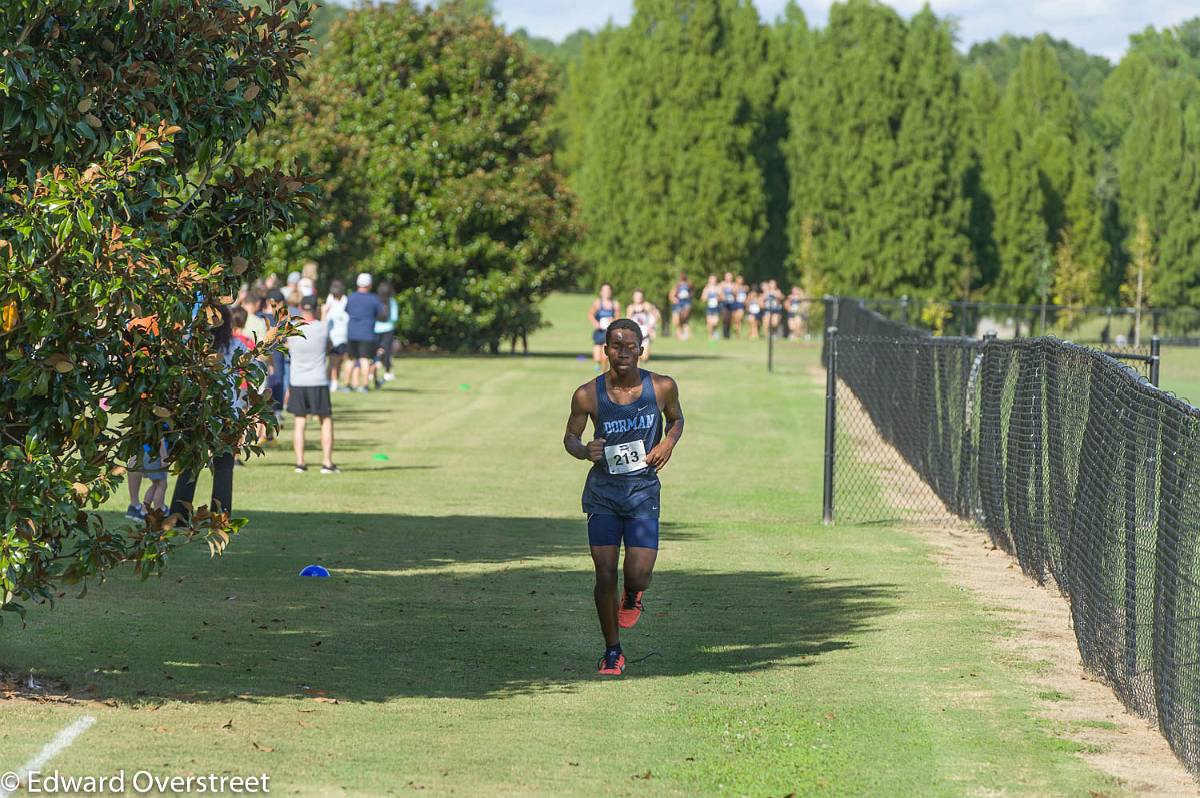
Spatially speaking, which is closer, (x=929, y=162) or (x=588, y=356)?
(x=588, y=356)

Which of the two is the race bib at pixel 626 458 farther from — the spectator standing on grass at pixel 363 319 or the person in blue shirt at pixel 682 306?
the person in blue shirt at pixel 682 306

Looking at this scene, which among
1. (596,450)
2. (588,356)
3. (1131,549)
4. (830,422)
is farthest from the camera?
(588,356)

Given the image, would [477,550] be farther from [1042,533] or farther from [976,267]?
[976,267]

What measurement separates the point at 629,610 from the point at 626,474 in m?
0.90

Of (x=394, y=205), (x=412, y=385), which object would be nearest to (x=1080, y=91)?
(x=394, y=205)

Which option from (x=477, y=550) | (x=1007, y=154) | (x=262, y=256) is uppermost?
(x=1007, y=154)

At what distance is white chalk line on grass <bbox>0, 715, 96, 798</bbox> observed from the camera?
7172mm

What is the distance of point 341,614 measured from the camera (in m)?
11.4

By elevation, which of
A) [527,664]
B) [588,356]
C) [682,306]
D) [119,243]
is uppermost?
[119,243]

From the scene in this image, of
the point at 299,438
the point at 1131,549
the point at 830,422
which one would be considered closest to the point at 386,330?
the point at 299,438

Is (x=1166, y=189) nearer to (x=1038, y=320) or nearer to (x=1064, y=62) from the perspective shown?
(x=1038, y=320)

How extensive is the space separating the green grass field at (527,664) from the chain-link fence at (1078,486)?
58 centimetres

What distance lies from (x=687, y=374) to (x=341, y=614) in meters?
28.8

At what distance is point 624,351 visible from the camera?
955 cm
